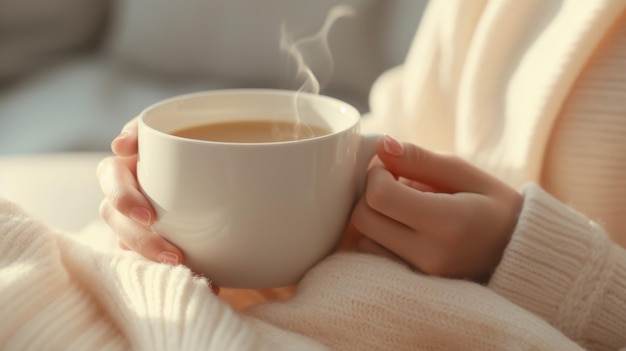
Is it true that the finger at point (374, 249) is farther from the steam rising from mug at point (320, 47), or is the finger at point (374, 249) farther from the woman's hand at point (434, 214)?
the steam rising from mug at point (320, 47)

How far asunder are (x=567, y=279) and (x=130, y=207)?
0.33 meters

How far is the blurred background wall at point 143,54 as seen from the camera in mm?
1082

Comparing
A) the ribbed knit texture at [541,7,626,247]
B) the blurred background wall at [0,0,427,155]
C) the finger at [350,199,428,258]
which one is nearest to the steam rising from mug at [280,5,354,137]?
the blurred background wall at [0,0,427,155]

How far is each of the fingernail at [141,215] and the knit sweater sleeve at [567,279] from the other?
0.86ft

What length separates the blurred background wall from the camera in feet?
3.55

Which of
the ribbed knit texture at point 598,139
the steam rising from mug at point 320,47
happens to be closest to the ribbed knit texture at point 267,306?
the ribbed knit texture at point 598,139

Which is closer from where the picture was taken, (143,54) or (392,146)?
(392,146)

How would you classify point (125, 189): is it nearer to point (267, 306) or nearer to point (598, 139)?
point (267, 306)

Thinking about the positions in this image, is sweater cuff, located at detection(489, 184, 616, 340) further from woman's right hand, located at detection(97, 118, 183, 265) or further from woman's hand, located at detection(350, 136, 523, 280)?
woman's right hand, located at detection(97, 118, 183, 265)

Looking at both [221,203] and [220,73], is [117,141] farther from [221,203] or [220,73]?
[220,73]

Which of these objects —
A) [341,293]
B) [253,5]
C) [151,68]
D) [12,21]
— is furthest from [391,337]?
[12,21]

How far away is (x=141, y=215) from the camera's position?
0.46m

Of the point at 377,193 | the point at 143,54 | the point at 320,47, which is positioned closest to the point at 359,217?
the point at 377,193

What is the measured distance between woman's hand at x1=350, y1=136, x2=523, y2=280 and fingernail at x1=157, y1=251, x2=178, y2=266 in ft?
0.44
